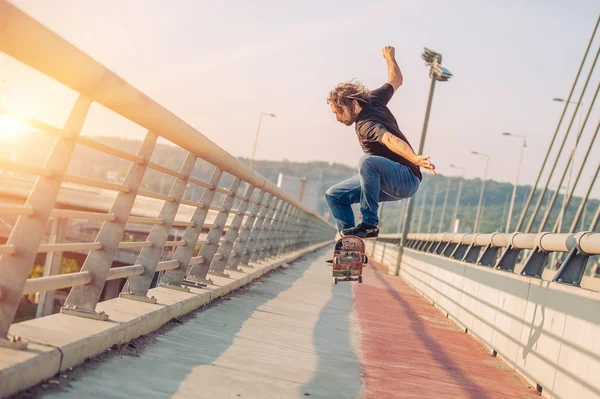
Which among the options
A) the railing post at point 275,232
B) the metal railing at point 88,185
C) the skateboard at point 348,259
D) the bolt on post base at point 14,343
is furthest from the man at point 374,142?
the railing post at point 275,232

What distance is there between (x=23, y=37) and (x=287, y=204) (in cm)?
1529

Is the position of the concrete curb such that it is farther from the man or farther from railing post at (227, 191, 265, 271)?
railing post at (227, 191, 265, 271)

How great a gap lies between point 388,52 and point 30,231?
4.32 metres

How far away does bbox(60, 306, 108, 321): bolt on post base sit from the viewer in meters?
5.22

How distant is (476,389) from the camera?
6.22 m

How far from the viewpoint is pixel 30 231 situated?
412cm

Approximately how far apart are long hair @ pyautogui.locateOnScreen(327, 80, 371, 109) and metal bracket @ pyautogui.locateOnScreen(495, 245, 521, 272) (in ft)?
11.8

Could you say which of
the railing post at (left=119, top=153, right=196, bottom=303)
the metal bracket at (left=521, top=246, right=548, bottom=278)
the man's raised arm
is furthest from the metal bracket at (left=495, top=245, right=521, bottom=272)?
the railing post at (left=119, top=153, right=196, bottom=303)

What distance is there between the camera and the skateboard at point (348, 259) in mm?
8203

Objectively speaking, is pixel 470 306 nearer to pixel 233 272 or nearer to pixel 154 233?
pixel 233 272

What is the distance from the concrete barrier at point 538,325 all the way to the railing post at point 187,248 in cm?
323

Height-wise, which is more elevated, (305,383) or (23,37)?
(23,37)

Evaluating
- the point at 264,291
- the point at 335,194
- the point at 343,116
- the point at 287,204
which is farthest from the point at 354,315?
the point at 287,204

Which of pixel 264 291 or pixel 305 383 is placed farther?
pixel 264 291
